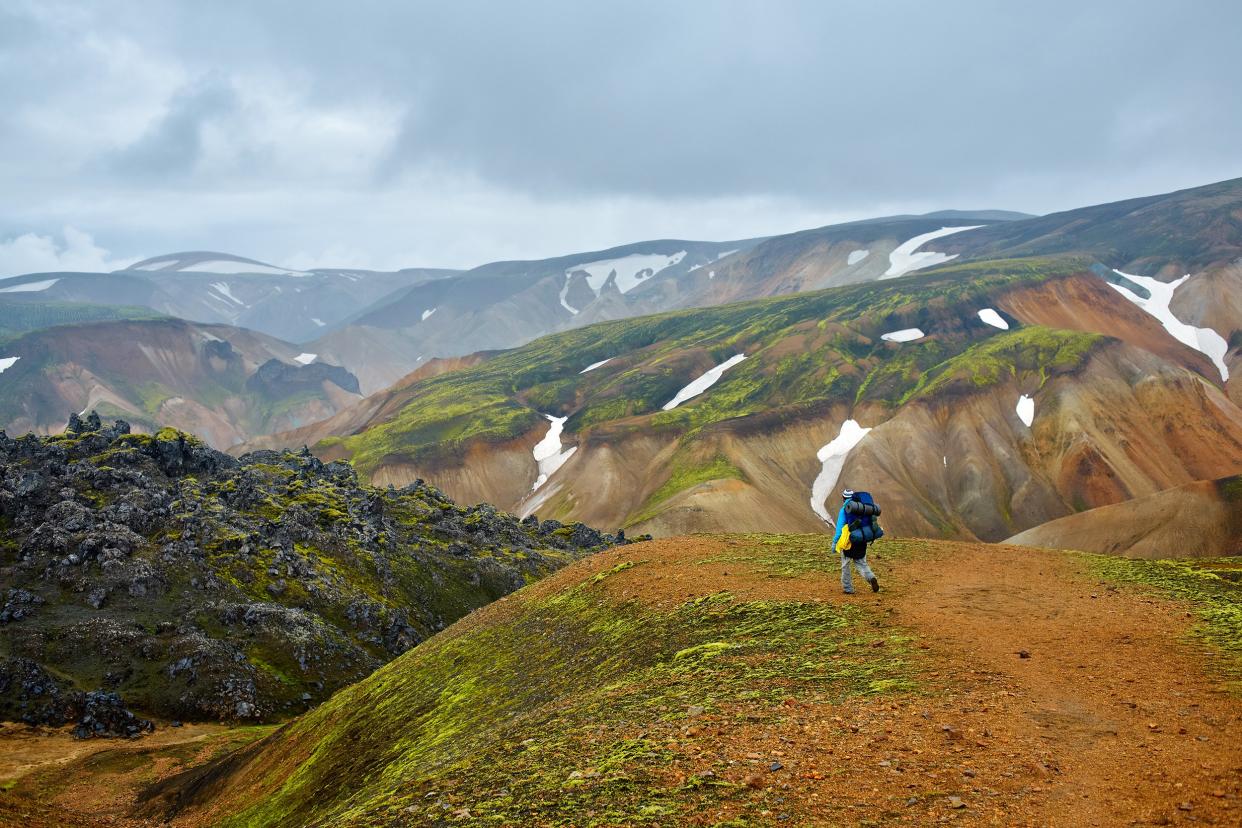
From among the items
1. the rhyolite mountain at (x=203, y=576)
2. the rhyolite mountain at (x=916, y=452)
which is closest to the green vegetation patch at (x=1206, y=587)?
the rhyolite mountain at (x=203, y=576)

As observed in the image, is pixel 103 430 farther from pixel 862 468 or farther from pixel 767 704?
pixel 862 468

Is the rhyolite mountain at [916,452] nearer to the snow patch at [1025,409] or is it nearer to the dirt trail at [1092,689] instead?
the snow patch at [1025,409]

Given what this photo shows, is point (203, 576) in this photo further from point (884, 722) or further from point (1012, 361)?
point (1012, 361)

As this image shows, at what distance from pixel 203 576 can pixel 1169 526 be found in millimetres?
105191

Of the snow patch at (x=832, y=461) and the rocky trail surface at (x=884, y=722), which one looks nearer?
the rocky trail surface at (x=884, y=722)

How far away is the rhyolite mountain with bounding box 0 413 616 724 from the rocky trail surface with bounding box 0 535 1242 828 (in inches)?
1318

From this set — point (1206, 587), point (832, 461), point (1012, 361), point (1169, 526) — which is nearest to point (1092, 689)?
point (1206, 587)

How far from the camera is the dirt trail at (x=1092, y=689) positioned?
36.4ft

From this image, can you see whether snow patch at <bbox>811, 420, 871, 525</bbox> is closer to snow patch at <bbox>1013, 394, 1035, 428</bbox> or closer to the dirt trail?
snow patch at <bbox>1013, 394, 1035, 428</bbox>

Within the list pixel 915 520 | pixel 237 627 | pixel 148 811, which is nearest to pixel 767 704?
pixel 148 811

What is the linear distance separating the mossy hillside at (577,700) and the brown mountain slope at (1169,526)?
272 feet

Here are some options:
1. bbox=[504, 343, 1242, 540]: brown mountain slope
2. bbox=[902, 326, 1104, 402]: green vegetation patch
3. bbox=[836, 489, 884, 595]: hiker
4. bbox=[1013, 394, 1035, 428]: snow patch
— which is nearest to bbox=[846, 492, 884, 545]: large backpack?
bbox=[836, 489, 884, 595]: hiker

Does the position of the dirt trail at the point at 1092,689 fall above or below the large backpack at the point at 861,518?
below

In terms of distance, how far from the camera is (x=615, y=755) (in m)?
14.8
